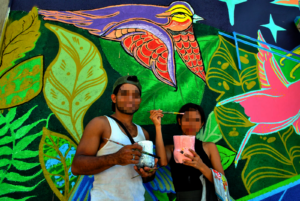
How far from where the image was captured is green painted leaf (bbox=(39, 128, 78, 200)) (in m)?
2.23

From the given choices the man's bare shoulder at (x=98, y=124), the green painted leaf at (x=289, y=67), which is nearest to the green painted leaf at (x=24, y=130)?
the man's bare shoulder at (x=98, y=124)

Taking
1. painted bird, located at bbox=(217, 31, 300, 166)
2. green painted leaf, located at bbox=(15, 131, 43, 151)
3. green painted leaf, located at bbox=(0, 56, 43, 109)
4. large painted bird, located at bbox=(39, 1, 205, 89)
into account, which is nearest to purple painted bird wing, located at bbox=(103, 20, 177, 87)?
large painted bird, located at bbox=(39, 1, 205, 89)

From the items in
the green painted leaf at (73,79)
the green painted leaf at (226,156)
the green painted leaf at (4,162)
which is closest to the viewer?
the green painted leaf at (4,162)

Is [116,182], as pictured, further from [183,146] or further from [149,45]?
[149,45]

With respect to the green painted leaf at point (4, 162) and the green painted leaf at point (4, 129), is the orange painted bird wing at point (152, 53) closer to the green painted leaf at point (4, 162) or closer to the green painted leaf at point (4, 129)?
the green painted leaf at point (4, 129)

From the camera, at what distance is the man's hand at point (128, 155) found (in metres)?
1.48

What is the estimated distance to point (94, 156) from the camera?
160cm

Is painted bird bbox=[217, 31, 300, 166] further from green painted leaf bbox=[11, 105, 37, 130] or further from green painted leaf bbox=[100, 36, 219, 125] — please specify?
green painted leaf bbox=[11, 105, 37, 130]

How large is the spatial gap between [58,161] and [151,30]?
203cm

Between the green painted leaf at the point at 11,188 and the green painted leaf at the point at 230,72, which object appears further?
the green painted leaf at the point at 230,72

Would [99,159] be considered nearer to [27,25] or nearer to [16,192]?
[16,192]

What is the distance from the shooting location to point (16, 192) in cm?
215

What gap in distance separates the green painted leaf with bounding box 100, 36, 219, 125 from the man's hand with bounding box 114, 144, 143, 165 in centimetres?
112

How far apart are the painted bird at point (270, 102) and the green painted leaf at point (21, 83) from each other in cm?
230
